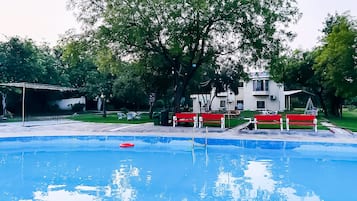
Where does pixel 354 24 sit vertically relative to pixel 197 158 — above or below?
above

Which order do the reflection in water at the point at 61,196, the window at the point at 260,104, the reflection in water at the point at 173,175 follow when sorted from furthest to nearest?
1. the window at the point at 260,104
2. the reflection in water at the point at 173,175
3. the reflection in water at the point at 61,196

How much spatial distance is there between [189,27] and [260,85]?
90.5 ft

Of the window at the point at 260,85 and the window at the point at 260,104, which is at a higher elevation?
the window at the point at 260,85

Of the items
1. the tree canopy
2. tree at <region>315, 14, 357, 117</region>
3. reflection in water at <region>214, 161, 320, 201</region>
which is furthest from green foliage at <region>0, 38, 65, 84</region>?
tree at <region>315, 14, 357, 117</region>

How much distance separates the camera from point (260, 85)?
43.8 m

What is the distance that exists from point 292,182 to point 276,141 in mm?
5084

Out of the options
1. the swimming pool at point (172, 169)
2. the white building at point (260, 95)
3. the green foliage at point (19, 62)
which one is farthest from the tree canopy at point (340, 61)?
the green foliage at point (19, 62)

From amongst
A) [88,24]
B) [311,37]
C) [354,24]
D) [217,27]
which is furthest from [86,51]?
[311,37]

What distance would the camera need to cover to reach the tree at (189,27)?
1719 cm

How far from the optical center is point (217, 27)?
63.3ft

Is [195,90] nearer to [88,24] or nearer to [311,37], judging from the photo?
[311,37]

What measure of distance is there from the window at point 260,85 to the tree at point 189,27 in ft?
77.7

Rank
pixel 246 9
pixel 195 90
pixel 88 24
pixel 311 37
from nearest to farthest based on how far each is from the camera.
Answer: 1. pixel 246 9
2. pixel 88 24
3. pixel 311 37
4. pixel 195 90

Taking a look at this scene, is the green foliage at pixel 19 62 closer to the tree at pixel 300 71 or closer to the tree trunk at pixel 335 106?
the tree at pixel 300 71
